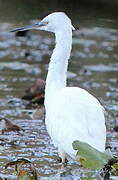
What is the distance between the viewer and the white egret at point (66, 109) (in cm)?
732

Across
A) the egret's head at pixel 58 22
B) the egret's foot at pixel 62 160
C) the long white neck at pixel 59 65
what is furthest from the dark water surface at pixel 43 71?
the egret's head at pixel 58 22

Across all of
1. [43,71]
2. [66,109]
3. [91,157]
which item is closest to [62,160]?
Result: [66,109]

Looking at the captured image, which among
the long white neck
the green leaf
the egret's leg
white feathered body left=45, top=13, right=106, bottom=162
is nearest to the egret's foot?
the egret's leg

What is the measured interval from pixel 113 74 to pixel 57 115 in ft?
21.3

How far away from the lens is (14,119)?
1031 cm

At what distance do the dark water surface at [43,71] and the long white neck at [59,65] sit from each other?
2.77 ft

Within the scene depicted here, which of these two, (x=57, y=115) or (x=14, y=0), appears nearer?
(x=57, y=115)

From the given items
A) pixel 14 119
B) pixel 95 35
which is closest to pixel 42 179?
pixel 14 119

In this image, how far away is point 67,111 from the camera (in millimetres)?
7641

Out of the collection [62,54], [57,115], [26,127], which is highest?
[62,54]

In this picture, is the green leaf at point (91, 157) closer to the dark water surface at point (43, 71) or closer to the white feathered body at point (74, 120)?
the white feathered body at point (74, 120)

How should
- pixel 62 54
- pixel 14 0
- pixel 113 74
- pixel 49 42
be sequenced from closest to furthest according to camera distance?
pixel 62 54
pixel 113 74
pixel 49 42
pixel 14 0

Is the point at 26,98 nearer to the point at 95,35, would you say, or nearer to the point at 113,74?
the point at 113,74

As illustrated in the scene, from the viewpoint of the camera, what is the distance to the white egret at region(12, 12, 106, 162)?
7324 millimetres
